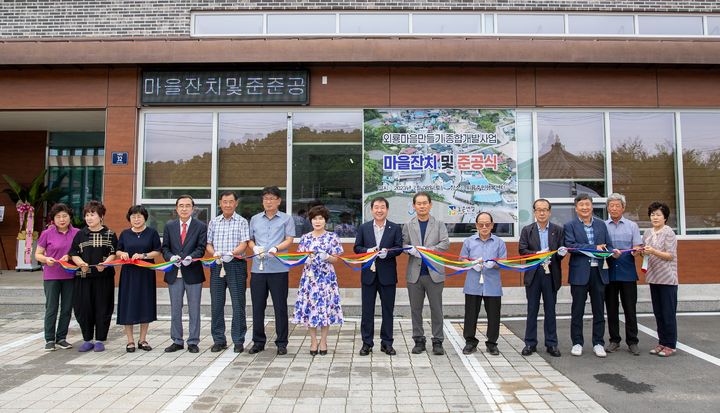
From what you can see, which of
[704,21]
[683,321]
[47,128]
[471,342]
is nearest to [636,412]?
[471,342]

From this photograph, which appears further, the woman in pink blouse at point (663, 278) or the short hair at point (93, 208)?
the short hair at point (93, 208)

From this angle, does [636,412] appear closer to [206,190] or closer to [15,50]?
[206,190]

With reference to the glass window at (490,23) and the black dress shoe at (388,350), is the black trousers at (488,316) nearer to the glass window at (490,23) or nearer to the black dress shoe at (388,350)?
the black dress shoe at (388,350)

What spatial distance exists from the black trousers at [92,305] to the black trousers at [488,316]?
14.8 feet

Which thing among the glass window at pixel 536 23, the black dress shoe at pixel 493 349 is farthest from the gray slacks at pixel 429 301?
the glass window at pixel 536 23

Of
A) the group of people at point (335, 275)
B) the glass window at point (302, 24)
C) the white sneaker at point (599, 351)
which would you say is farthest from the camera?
the glass window at point (302, 24)

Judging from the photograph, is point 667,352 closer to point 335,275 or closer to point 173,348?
point 335,275

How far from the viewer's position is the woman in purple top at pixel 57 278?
19.8ft

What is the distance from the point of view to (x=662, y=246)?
573cm

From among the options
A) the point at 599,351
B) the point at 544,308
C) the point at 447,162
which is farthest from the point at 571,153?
the point at 599,351

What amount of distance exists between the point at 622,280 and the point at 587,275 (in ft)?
1.67

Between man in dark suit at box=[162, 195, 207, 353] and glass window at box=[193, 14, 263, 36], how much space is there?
13.9 ft

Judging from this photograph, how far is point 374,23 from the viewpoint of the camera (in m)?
8.81

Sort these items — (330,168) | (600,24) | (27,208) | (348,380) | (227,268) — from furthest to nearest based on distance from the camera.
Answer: (27,208)
(600,24)
(330,168)
(227,268)
(348,380)
